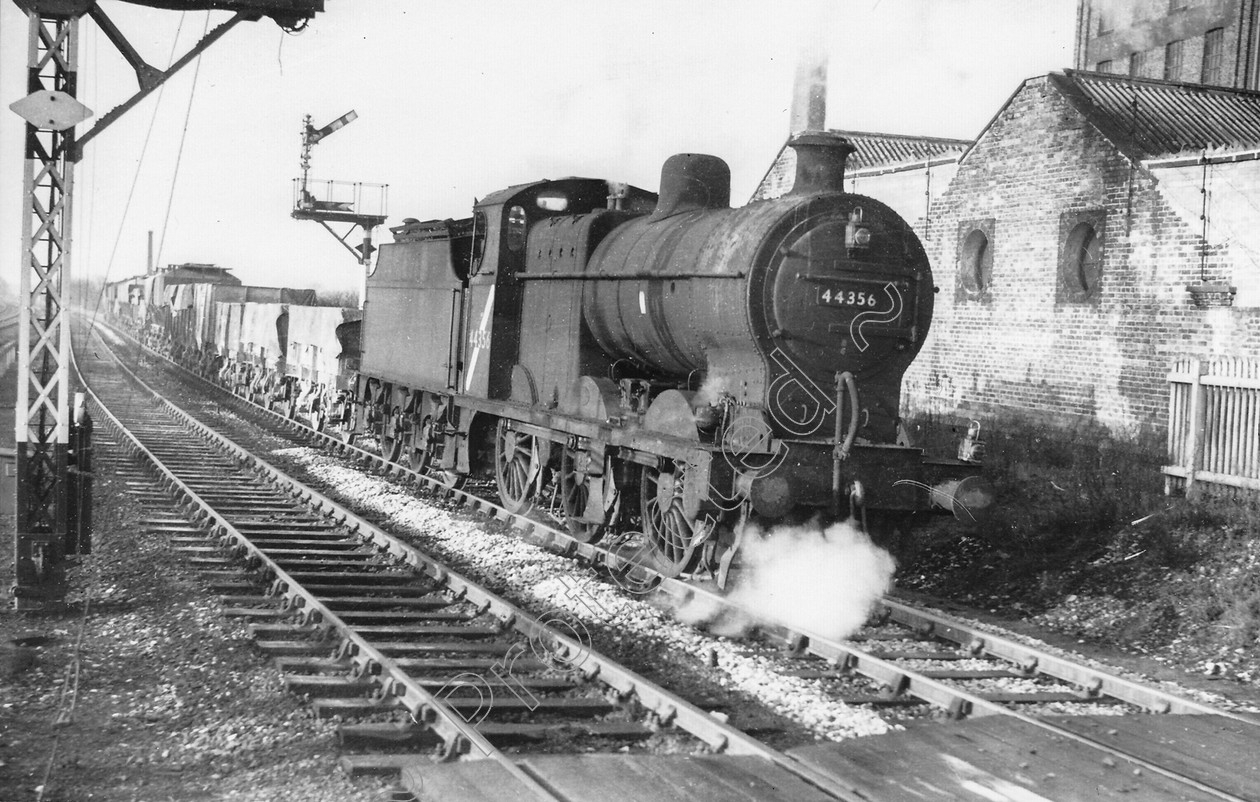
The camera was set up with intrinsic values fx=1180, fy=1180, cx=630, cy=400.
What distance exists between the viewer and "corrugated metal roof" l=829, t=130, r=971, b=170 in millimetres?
25062

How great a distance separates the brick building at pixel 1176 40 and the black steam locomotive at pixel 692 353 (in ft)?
88.5

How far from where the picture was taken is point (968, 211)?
1750cm

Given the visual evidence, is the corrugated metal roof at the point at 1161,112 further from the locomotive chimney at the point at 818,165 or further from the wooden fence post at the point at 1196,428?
the locomotive chimney at the point at 818,165

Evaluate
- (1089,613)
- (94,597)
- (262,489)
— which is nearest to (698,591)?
(1089,613)

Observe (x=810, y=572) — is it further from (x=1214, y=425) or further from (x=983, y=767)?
(x=1214, y=425)

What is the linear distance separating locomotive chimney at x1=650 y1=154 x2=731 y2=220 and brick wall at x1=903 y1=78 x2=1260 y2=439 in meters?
6.73

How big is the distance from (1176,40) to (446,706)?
126ft

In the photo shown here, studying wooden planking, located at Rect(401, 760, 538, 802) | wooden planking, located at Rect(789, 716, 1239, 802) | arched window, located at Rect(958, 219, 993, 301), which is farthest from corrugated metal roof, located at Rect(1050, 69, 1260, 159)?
wooden planking, located at Rect(401, 760, 538, 802)

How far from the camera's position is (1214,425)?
11812 millimetres

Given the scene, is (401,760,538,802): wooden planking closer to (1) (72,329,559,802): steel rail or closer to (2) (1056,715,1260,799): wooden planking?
(1) (72,329,559,802): steel rail

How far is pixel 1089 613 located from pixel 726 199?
446 centimetres

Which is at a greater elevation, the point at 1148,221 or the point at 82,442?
the point at 1148,221

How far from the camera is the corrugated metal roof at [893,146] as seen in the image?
2506cm

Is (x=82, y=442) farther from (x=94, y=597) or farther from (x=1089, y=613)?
(x=1089, y=613)
